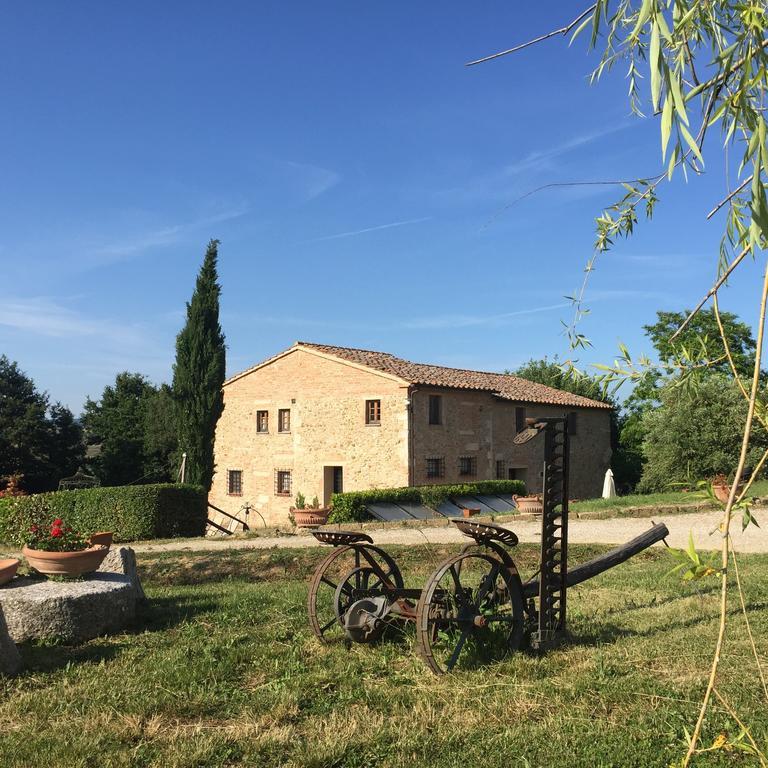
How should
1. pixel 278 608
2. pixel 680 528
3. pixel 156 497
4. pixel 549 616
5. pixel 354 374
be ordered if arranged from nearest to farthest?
pixel 549 616 < pixel 278 608 < pixel 680 528 < pixel 156 497 < pixel 354 374

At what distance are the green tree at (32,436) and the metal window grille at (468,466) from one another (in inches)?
846

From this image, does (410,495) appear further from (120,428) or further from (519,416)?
(120,428)

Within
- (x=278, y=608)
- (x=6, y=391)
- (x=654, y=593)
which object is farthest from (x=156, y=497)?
(x=6, y=391)

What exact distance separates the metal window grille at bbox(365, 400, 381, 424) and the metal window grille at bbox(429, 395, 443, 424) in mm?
2112

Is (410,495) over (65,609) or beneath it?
over

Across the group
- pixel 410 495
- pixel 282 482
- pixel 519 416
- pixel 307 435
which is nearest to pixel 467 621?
pixel 410 495

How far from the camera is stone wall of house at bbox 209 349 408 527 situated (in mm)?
27406

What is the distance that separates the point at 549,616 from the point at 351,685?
1.79 meters

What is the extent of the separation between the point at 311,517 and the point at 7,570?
685 inches

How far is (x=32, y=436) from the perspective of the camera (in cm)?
3556

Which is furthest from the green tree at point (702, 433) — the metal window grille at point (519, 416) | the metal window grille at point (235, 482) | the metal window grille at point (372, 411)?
the metal window grille at point (235, 482)

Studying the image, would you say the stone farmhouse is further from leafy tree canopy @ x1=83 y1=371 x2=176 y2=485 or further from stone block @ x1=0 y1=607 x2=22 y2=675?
stone block @ x1=0 y1=607 x2=22 y2=675

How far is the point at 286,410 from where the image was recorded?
102ft

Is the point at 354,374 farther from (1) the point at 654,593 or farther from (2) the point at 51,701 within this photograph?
(2) the point at 51,701
